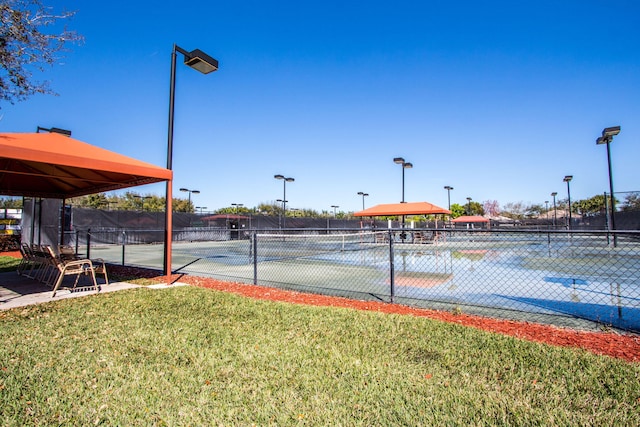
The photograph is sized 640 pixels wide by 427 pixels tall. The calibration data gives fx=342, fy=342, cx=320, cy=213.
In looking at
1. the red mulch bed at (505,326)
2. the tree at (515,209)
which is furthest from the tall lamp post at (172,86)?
the tree at (515,209)

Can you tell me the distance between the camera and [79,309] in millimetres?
5039

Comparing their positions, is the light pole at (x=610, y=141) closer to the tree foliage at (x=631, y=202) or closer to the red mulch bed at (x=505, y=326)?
the tree foliage at (x=631, y=202)

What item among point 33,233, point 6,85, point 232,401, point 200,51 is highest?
point 200,51

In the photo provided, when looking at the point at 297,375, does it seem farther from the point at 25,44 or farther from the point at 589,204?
the point at 589,204

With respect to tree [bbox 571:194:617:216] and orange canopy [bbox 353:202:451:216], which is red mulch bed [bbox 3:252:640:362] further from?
tree [bbox 571:194:617:216]

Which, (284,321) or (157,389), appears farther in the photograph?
(284,321)

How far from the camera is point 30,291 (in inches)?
252

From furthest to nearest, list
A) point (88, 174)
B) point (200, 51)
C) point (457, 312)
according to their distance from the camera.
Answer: point (88, 174), point (200, 51), point (457, 312)

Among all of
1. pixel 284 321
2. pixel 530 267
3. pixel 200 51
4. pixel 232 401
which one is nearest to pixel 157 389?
pixel 232 401

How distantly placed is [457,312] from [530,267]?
6.75m

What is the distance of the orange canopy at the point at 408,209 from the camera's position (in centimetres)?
2234

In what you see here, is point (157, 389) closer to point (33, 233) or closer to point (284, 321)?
point (284, 321)

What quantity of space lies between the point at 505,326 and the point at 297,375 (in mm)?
2878

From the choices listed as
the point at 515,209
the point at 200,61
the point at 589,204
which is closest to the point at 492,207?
the point at 515,209
